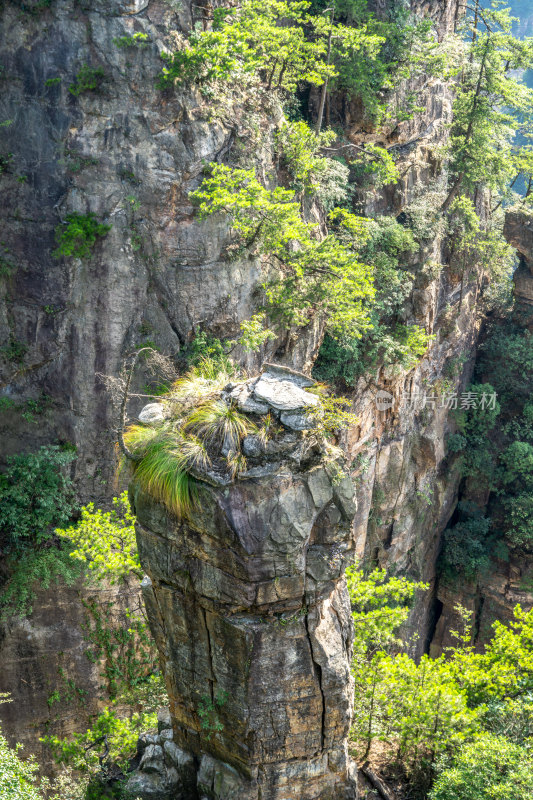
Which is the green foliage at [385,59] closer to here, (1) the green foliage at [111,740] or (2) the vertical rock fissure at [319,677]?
(2) the vertical rock fissure at [319,677]

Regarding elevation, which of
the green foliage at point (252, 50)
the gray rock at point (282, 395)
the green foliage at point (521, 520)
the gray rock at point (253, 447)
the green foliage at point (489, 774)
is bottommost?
the green foliage at point (521, 520)

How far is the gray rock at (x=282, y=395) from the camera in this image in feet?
26.0

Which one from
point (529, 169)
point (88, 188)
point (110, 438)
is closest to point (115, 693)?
point (110, 438)

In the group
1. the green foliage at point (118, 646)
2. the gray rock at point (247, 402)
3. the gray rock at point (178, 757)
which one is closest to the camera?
the gray rock at point (247, 402)

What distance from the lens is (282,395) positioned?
26.5 ft

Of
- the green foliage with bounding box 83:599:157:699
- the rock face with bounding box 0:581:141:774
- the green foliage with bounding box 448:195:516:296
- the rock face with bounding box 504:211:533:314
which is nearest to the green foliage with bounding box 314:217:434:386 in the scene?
the green foliage with bounding box 448:195:516:296

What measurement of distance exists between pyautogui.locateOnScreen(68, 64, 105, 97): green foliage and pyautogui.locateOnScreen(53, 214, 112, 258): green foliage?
2.67 m

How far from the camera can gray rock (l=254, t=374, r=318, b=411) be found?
7930 millimetres

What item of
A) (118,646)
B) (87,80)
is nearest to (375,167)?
(87,80)

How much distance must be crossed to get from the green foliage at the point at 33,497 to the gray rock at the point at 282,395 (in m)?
8.62

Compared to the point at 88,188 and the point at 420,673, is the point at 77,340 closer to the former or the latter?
the point at 88,188

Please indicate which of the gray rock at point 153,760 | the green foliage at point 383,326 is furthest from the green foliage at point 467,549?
the gray rock at point 153,760

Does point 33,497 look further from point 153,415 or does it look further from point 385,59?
point 385,59

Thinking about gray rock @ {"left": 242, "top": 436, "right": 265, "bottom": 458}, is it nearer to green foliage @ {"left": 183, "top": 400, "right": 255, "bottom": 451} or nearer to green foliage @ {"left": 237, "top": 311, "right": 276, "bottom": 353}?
green foliage @ {"left": 183, "top": 400, "right": 255, "bottom": 451}
